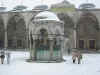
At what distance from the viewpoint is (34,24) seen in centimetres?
1418

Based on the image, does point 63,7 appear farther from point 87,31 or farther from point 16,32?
point 16,32

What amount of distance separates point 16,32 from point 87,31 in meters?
11.2

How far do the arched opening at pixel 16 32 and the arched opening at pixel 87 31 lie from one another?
8679mm

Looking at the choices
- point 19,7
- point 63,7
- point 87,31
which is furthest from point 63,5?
point 19,7

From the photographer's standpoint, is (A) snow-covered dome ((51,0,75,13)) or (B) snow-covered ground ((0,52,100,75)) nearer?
(B) snow-covered ground ((0,52,100,75))

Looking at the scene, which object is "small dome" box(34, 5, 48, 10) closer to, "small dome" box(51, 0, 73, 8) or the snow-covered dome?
"small dome" box(51, 0, 73, 8)

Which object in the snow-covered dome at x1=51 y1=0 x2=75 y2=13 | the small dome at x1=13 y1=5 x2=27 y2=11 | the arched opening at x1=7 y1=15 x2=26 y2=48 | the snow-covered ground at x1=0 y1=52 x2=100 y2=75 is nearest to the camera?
the snow-covered ground at x1=0 y1=52 x2=100 y2=75

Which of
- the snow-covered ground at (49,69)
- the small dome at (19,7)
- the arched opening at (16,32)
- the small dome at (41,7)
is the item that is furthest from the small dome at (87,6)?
the snow-covered ground at (49,69)

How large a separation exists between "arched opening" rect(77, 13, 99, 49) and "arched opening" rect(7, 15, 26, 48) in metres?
8.68

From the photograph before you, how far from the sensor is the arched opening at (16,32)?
3212 centimetres

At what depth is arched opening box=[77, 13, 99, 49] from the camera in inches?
1164

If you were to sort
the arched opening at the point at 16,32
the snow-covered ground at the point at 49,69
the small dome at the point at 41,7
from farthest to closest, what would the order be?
the arched opening at the point at 16,32, the small dome at the point at 41,7, the snow-covered ground at the point at 49,69

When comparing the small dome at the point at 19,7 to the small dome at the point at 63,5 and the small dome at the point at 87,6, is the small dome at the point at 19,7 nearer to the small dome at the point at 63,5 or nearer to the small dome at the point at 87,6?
the small dome at the point at 63,5

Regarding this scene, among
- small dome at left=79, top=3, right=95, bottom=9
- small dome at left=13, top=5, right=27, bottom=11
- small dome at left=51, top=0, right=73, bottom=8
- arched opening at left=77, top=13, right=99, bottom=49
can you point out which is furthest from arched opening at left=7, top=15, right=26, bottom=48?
small dome at left=79, top=3, right=95, bottom=9
